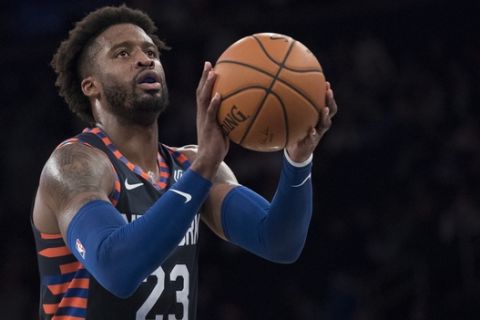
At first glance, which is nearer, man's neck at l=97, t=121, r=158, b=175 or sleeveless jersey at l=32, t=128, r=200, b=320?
sleeveless jersey at l=32, t=128, r=200, b=320

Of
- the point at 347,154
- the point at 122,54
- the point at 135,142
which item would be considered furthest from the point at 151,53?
the point at 347,154

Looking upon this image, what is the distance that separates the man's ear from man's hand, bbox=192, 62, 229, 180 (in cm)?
112

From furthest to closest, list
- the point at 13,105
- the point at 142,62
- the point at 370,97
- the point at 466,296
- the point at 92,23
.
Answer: the point at 13,105 → the point at 370,97 → the point at 466,296 → the point at 92,23 → the point at 142,62

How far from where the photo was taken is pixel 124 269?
10.6ft

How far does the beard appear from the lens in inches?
160

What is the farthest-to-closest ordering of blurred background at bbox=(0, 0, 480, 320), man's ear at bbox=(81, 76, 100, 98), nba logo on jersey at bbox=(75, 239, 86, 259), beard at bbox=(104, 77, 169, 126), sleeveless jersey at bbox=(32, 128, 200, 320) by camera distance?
blurred background at bbox=(0, 0, 480, 320), man's ear at bbox=(81, 76, 100, 98), beard at bbox=(104, 77, 169, 126), sleeveless jersey at bbox=(32, 128, 200, 320), nba logo on jersey at bbox=(75, 239, 86, 259)

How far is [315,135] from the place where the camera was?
3.64m

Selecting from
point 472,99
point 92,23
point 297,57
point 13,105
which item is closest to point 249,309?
point 472,99

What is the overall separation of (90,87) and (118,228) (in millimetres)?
1259

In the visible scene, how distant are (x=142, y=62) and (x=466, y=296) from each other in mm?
4258

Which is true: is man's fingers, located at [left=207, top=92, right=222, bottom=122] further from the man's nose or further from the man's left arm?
the man's nose

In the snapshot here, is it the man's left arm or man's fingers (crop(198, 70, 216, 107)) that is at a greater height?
man's fingers (crop(198, 70, 216, 107))

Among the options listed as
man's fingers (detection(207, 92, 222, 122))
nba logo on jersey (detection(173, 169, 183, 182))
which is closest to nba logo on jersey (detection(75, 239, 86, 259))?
man's fingers (detection(207, 92, 222, 122))

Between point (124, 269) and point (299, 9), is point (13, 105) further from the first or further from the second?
point (124, 269)
